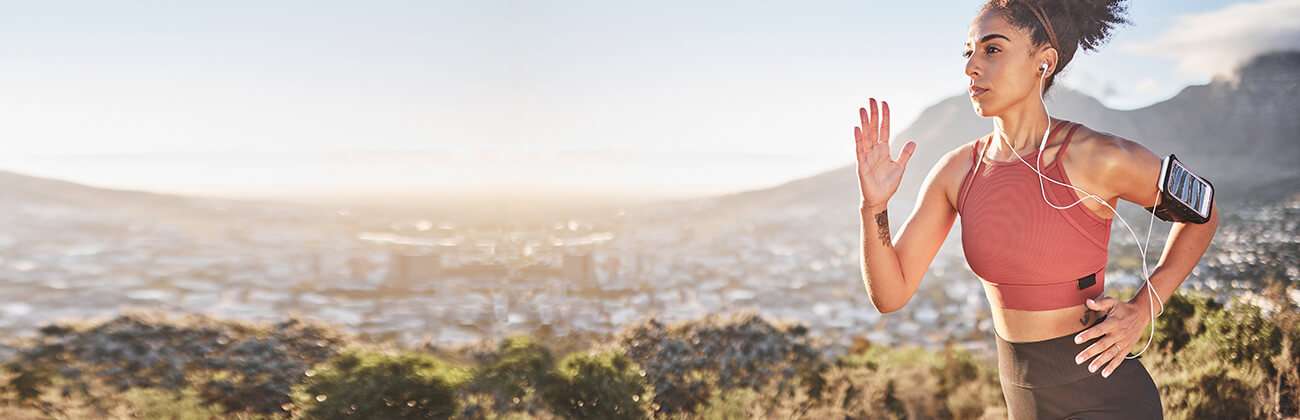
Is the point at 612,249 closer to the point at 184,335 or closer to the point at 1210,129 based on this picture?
the point at 184,335

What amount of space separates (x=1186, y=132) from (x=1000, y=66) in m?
10.3

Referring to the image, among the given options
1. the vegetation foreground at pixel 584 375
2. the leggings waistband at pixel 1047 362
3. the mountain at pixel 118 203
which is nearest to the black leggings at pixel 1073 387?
the leggings waistband at pixel 1047 362

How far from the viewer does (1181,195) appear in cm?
105

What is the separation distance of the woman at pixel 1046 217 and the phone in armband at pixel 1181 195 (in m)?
0.02

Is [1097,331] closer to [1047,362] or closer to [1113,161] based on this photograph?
[1047,362]

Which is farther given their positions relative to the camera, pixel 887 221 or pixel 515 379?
pixel 515 379

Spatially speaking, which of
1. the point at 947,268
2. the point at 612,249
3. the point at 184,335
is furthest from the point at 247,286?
the point at 947,268

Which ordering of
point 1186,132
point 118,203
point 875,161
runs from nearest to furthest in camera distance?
point 875,161
point 118,203
point 1186,132

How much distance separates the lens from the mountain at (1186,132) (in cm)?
880

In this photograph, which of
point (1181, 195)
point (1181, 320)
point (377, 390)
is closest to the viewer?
point (1181, 195)

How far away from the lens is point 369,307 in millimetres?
5824

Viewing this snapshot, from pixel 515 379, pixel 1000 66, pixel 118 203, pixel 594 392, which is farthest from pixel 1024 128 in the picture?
pixel 118 203

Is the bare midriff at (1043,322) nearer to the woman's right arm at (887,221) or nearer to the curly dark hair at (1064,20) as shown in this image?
the woman's right arm at (887,221)

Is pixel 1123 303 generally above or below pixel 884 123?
below
